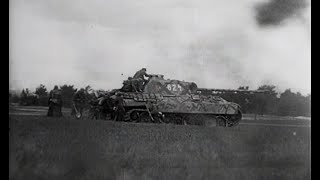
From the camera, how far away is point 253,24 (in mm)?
4707

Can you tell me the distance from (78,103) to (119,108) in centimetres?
68

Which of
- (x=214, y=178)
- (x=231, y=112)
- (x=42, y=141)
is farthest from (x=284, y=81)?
(x=42, y=141)

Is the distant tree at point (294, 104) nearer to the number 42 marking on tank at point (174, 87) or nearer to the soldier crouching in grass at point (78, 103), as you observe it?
the number 42 marking on tank at point (174, 87)

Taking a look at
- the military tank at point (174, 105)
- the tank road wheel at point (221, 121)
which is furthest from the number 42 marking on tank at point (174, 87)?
the tank road wheel at point (221, 121)

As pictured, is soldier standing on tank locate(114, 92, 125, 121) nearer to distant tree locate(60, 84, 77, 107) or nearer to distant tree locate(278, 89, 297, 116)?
distant tree locate(60, 84, 77, 107)

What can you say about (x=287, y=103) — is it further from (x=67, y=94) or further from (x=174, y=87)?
(x=67, y=94)

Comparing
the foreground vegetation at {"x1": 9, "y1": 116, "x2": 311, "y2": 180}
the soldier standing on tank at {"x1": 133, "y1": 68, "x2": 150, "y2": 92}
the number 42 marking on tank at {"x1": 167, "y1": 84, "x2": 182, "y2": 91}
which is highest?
the soldier standing on tank at {"x1": 133, "y1": 68, "x2": 150, "y2": 92}

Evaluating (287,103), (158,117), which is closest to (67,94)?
(158,117)

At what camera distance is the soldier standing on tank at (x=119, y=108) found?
4751mm

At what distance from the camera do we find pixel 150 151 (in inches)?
172

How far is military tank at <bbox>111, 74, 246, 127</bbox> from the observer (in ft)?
15.0

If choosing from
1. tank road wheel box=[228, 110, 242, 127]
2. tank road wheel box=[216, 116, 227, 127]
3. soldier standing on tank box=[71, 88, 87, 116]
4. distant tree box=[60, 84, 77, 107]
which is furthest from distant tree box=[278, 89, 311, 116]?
distant tree box=[60, 84, 77, 107]

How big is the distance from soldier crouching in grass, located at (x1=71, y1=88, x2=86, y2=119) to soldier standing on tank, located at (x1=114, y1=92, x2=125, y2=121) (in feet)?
1.69

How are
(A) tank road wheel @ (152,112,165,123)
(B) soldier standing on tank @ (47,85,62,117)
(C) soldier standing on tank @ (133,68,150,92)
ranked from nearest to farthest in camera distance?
(B) soldier standing on tank @ (47,85,62,117), (C) soldier standing on tank @ (133,68,150,92), (A) tank road wheel @ (152,112,165,123)
